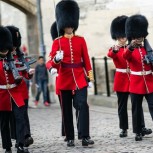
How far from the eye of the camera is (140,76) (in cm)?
802

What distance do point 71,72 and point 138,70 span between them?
85 cm

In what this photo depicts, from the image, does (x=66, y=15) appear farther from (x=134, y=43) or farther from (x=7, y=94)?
(x=7, y=94)

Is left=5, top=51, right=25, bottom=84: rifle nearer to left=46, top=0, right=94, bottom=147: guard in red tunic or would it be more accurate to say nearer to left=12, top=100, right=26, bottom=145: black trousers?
left=12, top=100, right=26, bottom=145: black trousers

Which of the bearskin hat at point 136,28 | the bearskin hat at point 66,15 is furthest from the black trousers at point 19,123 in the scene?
the bearskin hat at point 136,28

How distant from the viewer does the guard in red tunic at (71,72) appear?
7.93m

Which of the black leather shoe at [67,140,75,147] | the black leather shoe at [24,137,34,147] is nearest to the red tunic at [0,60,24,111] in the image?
the black leather shoe at [24,137,34,147]

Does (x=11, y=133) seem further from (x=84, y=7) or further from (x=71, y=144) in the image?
(x=84, y=7)

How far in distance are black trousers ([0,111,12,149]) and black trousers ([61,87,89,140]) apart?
75 centimetres

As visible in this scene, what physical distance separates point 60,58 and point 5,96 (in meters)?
0.82

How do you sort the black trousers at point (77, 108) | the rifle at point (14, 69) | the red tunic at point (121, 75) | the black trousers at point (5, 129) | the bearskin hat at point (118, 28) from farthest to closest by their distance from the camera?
the bearskin hat at point (118, 28), the red tunic at point (121, 75), the black trousers at point (77, 108), the black trousers at point (5, 129), the rifle at point (14, 69)

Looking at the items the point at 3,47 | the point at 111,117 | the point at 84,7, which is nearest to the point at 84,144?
the point at 3,47

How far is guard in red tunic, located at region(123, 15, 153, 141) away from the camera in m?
7.98

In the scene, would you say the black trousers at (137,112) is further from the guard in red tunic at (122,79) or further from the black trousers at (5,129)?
the black trousers at (5,129)

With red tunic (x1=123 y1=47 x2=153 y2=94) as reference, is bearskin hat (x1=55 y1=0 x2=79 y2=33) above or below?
above
